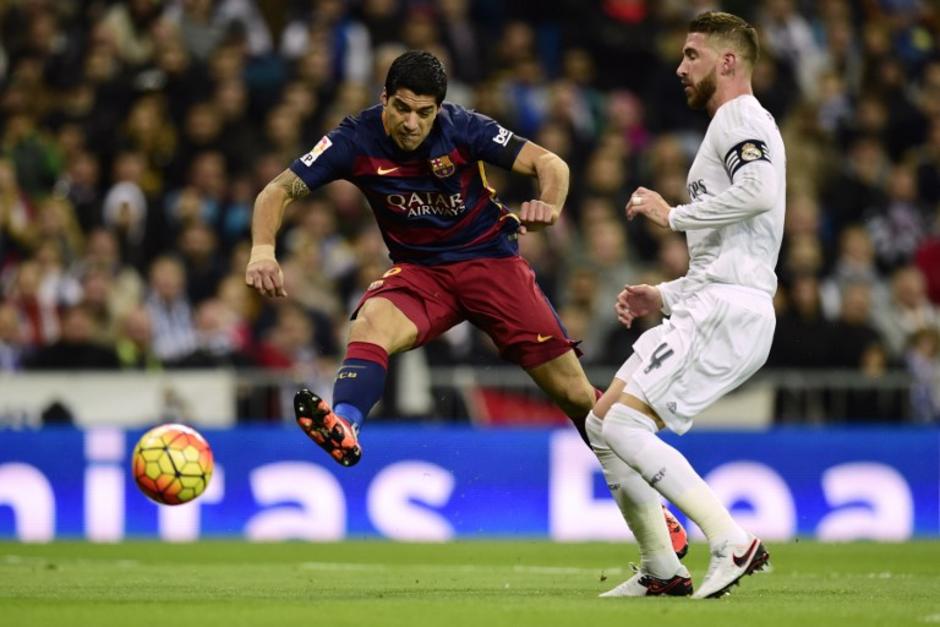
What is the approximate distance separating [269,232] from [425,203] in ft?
3.01

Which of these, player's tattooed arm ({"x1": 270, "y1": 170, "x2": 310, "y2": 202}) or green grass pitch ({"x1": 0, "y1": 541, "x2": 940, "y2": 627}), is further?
player's tattooed arm ({"x1": 270, "y1": 170, "x2": 310, "y2": 202})

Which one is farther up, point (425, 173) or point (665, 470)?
point (425, 173)

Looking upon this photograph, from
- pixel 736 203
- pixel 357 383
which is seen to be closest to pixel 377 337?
pixel 357 383

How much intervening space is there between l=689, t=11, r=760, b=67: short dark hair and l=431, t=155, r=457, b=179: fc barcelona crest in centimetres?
157

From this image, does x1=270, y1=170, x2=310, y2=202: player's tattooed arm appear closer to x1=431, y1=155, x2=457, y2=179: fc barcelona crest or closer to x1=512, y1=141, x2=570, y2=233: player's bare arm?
x1=431, y1=155, x2=457, y2=179: fc barcelona crest

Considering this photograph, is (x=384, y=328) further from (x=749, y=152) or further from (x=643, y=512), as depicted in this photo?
(x=749, y=152)

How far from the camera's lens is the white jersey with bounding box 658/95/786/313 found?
8141mm

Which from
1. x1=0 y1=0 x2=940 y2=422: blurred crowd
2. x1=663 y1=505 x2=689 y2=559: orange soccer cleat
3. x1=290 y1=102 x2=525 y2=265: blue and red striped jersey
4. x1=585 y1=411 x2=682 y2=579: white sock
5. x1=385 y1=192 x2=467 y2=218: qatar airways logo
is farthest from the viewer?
x1=0 y1=0 x2=940 y2=422: blurred crowd

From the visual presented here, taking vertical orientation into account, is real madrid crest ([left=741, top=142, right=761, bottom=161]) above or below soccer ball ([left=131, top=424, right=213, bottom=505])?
above

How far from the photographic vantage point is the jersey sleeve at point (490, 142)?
9422 mm

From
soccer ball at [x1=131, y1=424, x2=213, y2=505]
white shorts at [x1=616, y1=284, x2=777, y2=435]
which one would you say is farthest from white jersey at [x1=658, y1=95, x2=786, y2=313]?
soccer ball at [x1=131, y1=424, x2=213, y2=505]

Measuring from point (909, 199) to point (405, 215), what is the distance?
9.69 metres

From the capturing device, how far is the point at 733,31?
845 centimetres

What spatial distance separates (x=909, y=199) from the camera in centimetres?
1802
